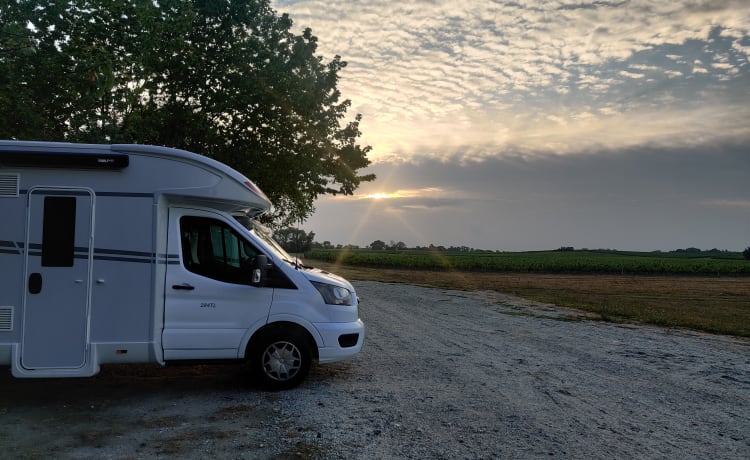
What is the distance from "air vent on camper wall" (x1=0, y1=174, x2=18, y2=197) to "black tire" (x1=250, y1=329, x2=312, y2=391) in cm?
349

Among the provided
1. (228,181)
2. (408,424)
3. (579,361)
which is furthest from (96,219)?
(579,361)

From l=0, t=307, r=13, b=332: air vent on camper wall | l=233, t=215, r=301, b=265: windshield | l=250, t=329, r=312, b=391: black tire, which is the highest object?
l=233, t=215, r=301, b=265: windshield

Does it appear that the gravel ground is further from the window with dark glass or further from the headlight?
the window with dark glass

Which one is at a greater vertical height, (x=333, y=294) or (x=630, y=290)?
(x=333, y=294)

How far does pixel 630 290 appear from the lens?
1303 inches

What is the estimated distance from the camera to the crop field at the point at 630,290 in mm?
17438

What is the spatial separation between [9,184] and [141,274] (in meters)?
1.90

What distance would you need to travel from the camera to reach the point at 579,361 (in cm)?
996

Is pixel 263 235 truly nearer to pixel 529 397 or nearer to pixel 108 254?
pixel 108 254

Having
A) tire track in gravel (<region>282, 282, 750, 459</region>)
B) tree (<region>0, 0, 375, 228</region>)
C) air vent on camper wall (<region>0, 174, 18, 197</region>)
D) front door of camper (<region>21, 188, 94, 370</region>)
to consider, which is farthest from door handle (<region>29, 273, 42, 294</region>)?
tree (<region>0, 0, 375, 228</region>)

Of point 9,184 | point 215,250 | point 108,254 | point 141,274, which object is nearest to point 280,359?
point 215,250

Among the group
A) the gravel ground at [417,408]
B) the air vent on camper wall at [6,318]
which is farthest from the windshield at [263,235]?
the air vent on camper wall at [6,318]

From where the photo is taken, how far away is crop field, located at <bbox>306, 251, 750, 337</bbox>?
1744cm

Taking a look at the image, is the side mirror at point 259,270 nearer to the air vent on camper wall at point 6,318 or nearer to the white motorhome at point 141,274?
the white motorhome at point 141,274
